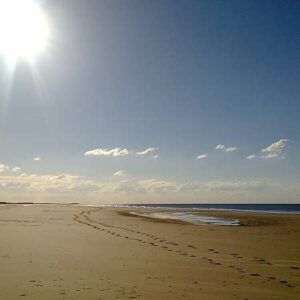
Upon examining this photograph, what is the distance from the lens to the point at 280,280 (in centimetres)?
1209

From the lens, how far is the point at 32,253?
15375 mm

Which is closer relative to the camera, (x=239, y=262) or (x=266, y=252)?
(x=239, y=262)

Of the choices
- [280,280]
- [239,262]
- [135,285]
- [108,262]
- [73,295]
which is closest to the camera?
[73,295]

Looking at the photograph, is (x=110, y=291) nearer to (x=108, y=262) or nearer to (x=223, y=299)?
(x=223, y=299)

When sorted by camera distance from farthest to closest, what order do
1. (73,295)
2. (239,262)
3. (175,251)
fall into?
(175,251) < (239,262) < (73,295)

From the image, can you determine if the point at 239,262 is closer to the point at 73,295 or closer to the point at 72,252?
the point at 72,252

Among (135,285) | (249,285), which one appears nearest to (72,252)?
(135,285)

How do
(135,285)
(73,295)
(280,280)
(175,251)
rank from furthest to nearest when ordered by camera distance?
(175,251) → (280,280) → (135,285) → (73,295)

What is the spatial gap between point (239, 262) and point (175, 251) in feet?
10.6

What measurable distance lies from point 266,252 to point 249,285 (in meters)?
7.64

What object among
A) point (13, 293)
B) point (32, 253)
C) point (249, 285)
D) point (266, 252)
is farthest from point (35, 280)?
point (266, 252)

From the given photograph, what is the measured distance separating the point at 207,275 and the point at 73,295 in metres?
4.61

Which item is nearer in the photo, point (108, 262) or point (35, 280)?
point (35, 280)

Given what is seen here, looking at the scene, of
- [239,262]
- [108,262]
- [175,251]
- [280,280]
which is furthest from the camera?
[175,251]
